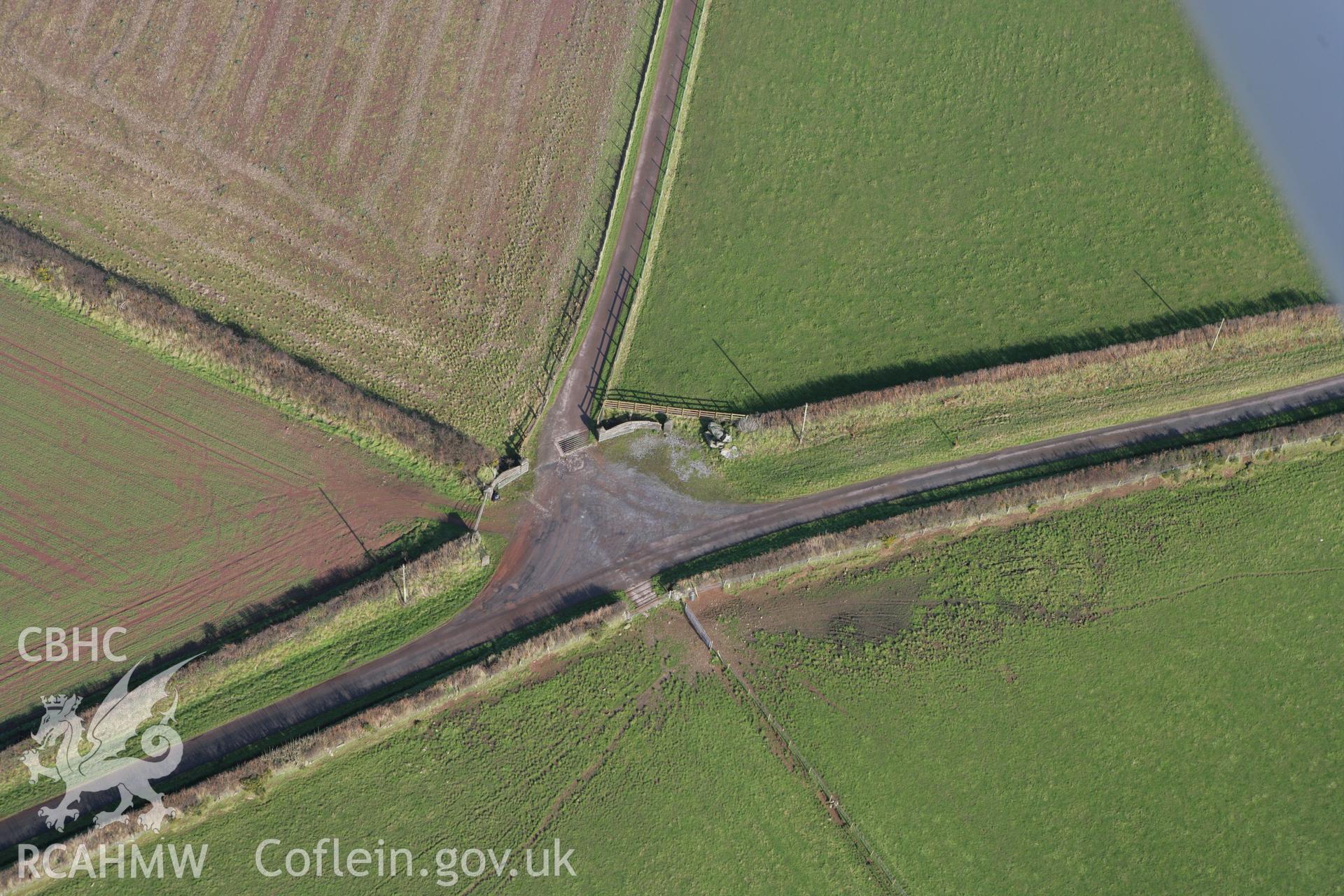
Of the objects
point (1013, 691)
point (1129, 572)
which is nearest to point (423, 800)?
point (1013, 691)

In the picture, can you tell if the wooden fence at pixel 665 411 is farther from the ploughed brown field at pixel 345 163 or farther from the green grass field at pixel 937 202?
the ploughed brown field at pixel 345 163

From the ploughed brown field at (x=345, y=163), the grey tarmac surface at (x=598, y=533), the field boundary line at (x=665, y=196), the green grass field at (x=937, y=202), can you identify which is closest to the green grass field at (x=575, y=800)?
the grey tarmac surface at (x=598, y=533)

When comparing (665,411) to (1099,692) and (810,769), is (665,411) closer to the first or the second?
(810,769)

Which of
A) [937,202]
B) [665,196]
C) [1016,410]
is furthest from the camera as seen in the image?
[937,202]

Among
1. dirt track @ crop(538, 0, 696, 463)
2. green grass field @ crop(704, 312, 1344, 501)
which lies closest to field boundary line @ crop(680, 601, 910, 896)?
green grass field @ crop(704, 312, 1344, 501)

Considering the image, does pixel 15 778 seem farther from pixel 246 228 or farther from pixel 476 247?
pixel 476 247

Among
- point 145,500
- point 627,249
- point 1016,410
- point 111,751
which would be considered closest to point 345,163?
point 627,249

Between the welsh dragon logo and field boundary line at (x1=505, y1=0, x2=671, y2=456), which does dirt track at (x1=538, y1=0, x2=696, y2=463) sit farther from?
the welsh dragon logo
